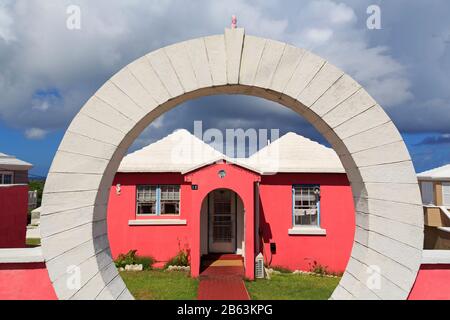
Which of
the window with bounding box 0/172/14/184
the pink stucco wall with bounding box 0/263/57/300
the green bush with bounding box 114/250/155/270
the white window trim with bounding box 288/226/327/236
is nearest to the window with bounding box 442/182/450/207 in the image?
the white window trim with bounding box 288/226/327/236

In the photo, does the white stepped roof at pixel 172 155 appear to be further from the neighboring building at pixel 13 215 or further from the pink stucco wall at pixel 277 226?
the neighboring building at pixel 13 215

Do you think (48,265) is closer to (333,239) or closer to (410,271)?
(410,271)

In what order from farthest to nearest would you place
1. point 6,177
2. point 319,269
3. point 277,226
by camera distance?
point 6,177 < point 277,226 < point 319,269

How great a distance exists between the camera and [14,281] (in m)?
4.18

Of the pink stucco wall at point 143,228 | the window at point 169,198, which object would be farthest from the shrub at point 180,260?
the window at point 169,198

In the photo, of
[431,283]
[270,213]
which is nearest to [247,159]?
[270,213]

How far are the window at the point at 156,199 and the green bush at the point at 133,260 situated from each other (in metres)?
1.77

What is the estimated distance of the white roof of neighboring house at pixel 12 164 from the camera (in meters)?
19.4

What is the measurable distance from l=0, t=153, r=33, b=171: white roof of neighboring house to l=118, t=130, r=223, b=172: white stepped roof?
34.9ft

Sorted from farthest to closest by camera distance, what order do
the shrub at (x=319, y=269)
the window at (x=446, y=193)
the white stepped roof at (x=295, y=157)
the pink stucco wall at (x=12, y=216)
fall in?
the window at (x=446, y=193), the white stepped roof at (x=295, y=157), the shrub at (x=319, y=269), the pink stucco wall at (x=12, y=216)

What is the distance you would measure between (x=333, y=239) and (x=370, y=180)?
9.53 meters

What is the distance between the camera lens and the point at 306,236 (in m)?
12.9

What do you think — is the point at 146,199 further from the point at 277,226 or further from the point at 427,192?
the point at 427,192

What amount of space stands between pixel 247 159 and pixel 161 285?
25.1ft
